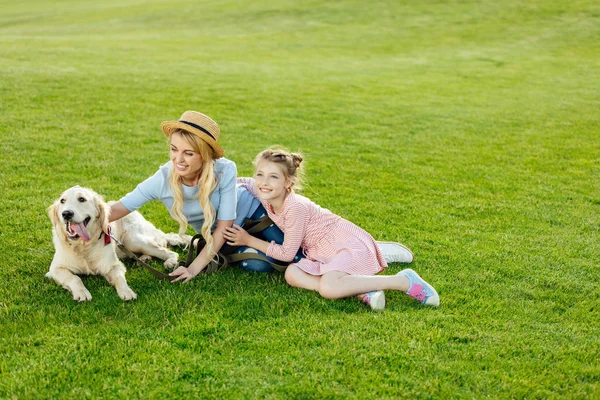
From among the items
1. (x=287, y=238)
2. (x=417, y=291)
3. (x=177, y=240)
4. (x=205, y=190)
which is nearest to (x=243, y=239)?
(x=287, y=238)

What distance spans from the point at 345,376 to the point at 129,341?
1513mm

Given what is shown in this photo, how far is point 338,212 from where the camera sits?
7000mm

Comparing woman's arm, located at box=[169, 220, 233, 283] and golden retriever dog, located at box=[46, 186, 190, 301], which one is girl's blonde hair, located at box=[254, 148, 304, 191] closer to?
woman's arm, located at box=[169, 220, 233, 283]

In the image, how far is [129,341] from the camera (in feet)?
13.2

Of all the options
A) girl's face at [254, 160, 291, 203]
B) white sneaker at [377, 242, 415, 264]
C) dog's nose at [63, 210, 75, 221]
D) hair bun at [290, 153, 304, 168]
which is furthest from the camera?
white sneaker at [377, 242, 415, 264]

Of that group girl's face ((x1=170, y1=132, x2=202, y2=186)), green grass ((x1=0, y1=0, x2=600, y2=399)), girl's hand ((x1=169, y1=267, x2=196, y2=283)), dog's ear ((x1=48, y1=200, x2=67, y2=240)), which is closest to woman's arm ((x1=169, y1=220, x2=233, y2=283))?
girl's hand ((x1=169, y1=267, x2=196, y2=283))

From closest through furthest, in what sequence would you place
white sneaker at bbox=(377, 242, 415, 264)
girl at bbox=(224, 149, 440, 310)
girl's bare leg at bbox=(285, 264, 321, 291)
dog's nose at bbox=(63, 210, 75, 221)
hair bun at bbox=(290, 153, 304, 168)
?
dog's nose at bbox=(63, 210, 75, 221) → girl at bbox=(224, 149, 440, 310) → girl's bare leg at bbox=(285, 264, 321, 291) → hair bun at bbox=(290, 153, 304, 168) → white sneaker at bbox=(377, 242, 415, 264)

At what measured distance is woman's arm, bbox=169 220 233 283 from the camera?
16.6 ft

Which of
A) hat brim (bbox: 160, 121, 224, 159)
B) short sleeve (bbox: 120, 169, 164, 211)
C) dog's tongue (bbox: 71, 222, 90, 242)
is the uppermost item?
hat brim (bbox: 160, 121, 224, 159)

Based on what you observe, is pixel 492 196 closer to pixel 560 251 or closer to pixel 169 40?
pixel 560 251

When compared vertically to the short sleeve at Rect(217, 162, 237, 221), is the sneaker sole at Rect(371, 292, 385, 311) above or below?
below

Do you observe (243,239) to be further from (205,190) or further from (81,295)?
(81,295)

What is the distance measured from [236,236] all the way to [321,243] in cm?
76

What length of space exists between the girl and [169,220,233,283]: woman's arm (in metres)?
0.06
